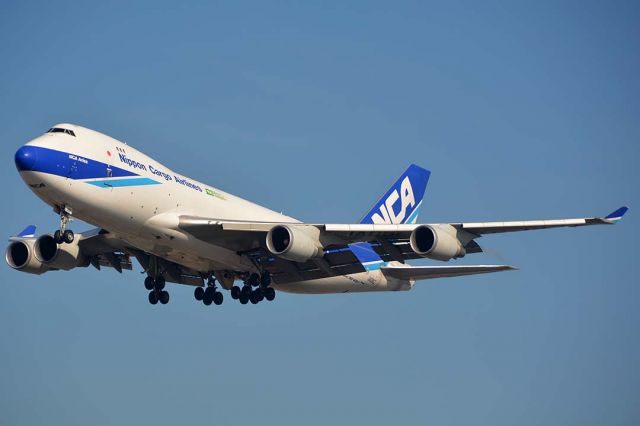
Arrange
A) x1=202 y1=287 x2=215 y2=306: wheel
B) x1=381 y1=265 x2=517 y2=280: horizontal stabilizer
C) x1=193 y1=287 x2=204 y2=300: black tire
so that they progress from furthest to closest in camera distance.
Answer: x1=193 y1=287 x2=204 y2=300: black tire → x1=202 y1=287 x2=215 y2=306: wheel → x1=381 y1=265 x2=517 y2=280: horizontal stabilizer

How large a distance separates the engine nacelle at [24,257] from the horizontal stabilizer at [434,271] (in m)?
16.0

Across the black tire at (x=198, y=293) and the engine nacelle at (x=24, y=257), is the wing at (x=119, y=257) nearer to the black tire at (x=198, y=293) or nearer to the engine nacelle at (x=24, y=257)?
the black tire at (x=198, y=293)

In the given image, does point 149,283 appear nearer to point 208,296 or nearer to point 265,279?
point 208,296

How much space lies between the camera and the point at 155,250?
4222 cm

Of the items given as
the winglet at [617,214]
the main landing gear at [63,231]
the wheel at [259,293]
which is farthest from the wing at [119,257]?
the winglet at [617,214]

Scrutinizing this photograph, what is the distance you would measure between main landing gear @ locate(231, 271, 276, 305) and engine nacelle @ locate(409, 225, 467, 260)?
774cm

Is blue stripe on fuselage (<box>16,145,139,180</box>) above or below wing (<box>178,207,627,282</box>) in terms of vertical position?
below

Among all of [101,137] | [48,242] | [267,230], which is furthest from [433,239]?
[48,242]

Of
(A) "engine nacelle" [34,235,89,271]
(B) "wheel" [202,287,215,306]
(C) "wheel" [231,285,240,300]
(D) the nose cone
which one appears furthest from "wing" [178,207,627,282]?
(A) "engine nacelle" [34,235,89,271]

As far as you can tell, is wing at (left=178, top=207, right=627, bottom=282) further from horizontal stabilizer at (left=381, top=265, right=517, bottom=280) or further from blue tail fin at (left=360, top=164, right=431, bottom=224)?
blue tail fin at (left=360, top=164, right=431, bottom=224)

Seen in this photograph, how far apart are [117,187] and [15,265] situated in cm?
1096

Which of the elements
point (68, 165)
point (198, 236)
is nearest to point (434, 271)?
point (198, 236)

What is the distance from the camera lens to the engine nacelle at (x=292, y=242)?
1628 inches

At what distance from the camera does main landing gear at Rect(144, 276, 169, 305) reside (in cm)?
4700
